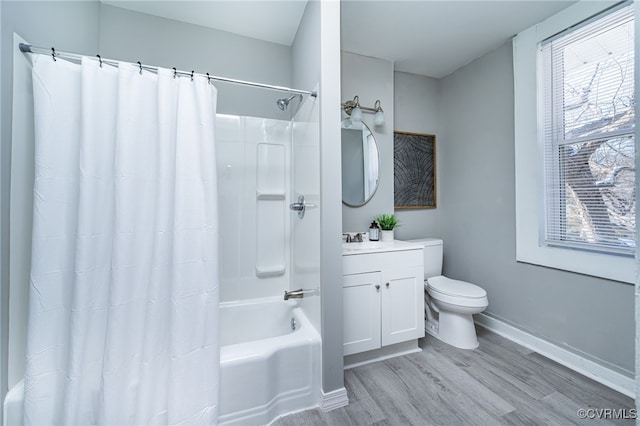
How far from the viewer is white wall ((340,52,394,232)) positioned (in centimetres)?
224

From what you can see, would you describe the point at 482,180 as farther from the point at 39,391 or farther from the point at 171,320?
the point at 39,391

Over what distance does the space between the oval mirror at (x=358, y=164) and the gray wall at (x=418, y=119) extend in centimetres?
48

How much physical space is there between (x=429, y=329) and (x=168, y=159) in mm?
2386

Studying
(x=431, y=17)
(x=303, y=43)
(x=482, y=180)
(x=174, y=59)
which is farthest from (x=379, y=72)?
(x=174, y=59)

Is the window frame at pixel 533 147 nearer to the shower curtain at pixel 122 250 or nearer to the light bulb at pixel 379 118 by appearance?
the light bulb at pixel 379 118

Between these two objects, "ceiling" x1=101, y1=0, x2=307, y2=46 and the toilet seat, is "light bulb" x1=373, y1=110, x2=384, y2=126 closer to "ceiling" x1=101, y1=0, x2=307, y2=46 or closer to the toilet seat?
"ceiling" x1=101, y1=0, x2=307, y2=46

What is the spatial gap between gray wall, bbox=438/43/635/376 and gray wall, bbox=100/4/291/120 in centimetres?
179

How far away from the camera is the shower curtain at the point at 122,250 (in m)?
1.00

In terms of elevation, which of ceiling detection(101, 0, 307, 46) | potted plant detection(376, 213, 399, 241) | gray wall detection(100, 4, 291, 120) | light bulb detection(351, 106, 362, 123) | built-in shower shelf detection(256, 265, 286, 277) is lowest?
built-in shower shelf detection(256, 265, 286, 277)

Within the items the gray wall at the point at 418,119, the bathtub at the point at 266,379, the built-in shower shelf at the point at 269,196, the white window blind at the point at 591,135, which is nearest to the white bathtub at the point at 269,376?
the bathtub at the point at 266,379

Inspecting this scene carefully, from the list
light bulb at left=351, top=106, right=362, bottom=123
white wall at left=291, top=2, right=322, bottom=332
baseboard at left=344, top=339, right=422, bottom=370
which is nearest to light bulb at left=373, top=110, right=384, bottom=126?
light bulb at left=351, top=106, right=362, bottom=123

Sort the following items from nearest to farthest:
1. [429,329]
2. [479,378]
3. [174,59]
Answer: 1. [479,378]
2. [174,59]
3. [429,329]

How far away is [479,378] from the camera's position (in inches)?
63.1

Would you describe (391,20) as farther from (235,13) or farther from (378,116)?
(235,13)
